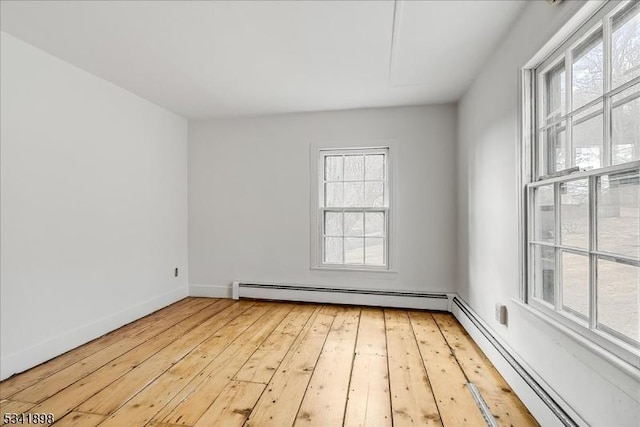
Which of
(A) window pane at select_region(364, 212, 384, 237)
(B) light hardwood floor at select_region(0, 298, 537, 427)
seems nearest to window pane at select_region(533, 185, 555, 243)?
(B) light hardwood floor at select_region(0, 298, 537, 427)

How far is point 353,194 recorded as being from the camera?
3938mm

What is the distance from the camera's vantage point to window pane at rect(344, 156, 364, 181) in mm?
3912

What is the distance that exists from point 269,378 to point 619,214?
6.88 feet

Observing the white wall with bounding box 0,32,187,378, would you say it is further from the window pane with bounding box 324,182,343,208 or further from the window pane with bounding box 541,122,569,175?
the window pane with bounding box 541,122,569,175

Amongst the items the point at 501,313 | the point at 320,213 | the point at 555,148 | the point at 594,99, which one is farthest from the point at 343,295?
the point at 594,99

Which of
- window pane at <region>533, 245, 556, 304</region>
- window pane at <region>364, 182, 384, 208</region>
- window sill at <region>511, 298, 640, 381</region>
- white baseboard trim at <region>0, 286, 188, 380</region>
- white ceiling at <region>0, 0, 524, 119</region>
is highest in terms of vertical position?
white ceiling at <region>0, 0, 524, 119</region>

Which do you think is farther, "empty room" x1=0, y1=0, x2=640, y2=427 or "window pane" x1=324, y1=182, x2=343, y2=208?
"window pane" x1=324, y1=182, x2=343, y2=208

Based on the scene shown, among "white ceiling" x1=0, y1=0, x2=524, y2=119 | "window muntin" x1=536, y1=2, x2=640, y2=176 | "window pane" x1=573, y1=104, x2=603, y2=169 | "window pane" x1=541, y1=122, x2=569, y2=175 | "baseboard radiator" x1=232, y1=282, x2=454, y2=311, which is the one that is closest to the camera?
"window muntin" x1=536, y1=2, x2=640, y2=176

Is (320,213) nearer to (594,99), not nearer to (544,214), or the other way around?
(544,214)

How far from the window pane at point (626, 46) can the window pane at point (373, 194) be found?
104 inches

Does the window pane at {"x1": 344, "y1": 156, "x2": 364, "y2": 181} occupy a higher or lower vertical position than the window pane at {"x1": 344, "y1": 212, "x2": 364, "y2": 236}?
higher

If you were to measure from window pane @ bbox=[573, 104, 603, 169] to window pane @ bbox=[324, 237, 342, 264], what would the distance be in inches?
107

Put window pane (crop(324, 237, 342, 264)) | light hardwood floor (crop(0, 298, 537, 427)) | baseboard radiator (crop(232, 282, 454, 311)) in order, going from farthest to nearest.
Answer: window pane (crop(324, 237, 342, 264)) → baseboard radiator (crop(232, 282, 454, 311)) → light hardwood floor (crop(0, 298, 537, 427))

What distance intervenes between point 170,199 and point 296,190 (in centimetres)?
158
